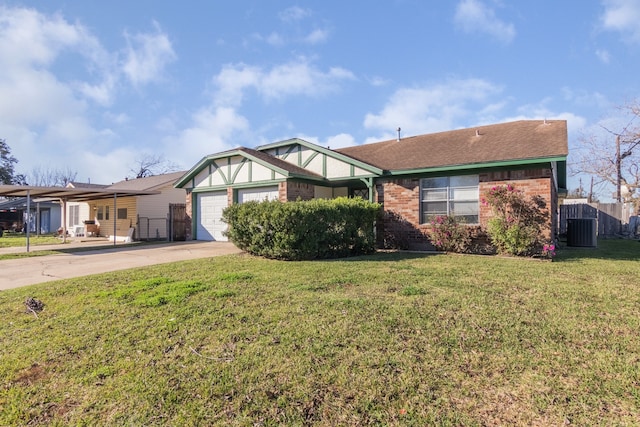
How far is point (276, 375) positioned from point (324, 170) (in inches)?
448

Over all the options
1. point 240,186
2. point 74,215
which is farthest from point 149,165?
point 240,186

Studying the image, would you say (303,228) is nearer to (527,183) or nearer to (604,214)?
(527,183)

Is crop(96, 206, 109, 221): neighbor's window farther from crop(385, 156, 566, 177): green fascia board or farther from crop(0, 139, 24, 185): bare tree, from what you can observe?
crop(0, 139, 24, 185): bare tree

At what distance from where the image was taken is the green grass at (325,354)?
2434 mm

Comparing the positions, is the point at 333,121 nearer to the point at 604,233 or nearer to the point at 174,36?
the point at 174,36

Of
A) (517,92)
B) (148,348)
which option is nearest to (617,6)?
(517,92)

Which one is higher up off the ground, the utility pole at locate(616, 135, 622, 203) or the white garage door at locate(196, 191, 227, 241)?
the utility pole at locate(616, 135, 622, 203)

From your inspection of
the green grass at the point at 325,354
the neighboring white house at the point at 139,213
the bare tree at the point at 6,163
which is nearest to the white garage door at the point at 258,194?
the neighboring white house at the point at 139,213

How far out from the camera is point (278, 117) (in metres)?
17.3

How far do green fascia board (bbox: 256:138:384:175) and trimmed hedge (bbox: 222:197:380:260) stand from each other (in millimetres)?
1887

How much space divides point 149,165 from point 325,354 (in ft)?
173

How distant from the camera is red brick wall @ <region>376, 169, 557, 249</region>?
10.4m

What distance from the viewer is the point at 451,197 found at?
11.2m

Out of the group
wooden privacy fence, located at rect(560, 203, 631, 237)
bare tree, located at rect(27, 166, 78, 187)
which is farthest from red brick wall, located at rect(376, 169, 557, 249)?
bare tree, located at rect(27, 166, 78, 187)
